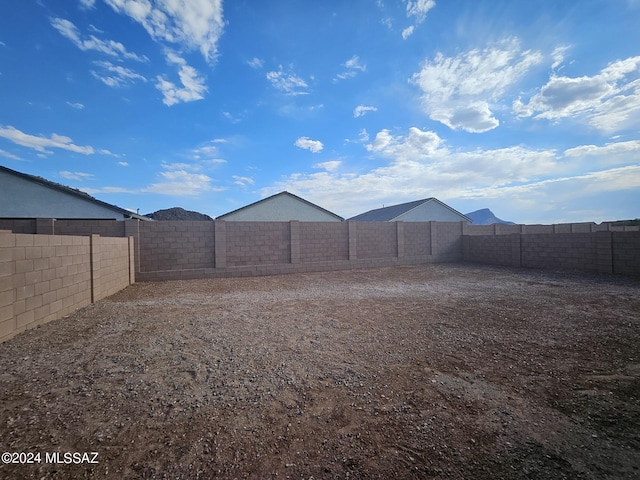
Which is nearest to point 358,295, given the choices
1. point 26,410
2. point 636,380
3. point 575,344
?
point 575,344

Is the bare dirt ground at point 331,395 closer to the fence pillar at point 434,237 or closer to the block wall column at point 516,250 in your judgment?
the block wall column at point 516,250

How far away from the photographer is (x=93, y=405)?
7.92ft

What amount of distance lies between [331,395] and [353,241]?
34.5 ft

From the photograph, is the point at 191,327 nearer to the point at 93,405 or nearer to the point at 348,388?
the point at 93,405

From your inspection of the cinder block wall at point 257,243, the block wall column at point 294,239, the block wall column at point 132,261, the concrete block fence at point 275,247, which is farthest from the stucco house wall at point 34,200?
the block wall column at point 294,239

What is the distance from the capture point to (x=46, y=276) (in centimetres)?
482

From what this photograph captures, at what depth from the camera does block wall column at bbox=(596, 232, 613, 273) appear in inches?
379

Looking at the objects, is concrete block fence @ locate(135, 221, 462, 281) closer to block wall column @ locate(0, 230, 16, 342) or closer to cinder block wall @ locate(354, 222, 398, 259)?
cinder block wall @ locate(354, 222, 398, 259)

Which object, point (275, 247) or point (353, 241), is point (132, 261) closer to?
point (275, 247)

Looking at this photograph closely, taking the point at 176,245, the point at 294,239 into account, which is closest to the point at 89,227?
the point at 176,245

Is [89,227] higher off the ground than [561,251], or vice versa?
[89,227]

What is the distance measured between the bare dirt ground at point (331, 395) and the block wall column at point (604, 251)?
6695 mm

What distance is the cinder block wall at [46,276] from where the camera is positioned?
13.1 feet

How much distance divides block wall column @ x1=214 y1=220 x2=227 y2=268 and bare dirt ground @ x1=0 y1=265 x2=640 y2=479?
17.4 feet
